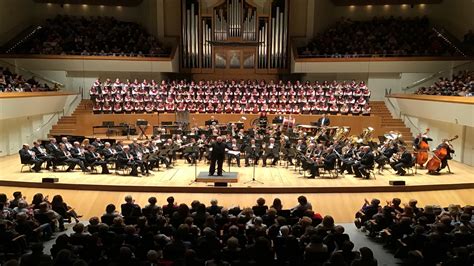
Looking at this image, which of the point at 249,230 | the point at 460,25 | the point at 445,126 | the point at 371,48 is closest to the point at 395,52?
the point at 371,48

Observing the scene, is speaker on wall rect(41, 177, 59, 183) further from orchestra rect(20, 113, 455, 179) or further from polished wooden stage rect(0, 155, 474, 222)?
orchestra rect(20, 113, 455, 179)

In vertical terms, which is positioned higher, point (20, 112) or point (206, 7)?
point (206, 7)

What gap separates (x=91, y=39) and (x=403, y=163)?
15148 mm

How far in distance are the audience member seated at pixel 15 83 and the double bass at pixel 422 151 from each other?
1317 centimetres

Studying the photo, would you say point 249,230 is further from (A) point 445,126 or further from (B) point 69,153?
(A) point 445,126

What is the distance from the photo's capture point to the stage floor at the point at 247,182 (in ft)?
33.2

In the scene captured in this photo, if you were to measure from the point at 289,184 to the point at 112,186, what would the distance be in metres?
4.13

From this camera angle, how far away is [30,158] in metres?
11.4

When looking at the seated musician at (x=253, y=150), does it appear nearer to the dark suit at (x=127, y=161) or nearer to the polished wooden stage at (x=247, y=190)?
the polished wooden stage at (x=247, y=190)

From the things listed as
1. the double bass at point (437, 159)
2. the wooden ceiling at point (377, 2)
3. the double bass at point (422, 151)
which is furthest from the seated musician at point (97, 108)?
the wooden ceiling at point (377, 2)

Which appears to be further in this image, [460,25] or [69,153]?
[460,25]

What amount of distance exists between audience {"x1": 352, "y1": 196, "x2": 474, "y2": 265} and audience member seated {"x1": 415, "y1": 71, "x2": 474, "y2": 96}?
865 cm

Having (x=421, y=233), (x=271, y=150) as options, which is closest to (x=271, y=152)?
(x=271, y=150)

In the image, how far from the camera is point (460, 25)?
20188 millimetres
